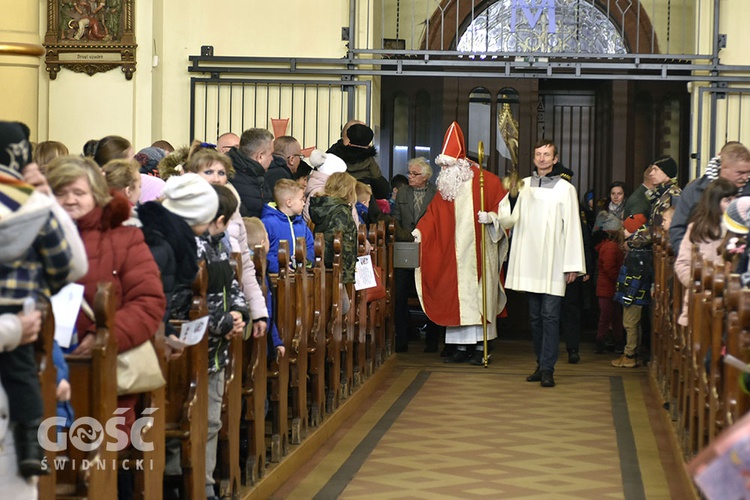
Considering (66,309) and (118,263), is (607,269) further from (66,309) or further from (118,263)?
(66,309)

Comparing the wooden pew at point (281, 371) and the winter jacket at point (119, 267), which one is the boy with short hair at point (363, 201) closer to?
the wooden pew at point (281, 371)

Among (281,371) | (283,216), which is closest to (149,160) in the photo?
(283,216)

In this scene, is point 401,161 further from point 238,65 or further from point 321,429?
point 321,429

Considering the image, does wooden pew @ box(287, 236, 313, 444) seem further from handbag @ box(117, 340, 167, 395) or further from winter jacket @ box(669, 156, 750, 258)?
handbag @ box(117, 340, 167, 395)

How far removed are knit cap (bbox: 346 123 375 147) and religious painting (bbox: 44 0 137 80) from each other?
2706mm

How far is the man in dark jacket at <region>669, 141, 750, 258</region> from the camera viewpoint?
6812mm

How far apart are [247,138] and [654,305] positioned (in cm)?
382

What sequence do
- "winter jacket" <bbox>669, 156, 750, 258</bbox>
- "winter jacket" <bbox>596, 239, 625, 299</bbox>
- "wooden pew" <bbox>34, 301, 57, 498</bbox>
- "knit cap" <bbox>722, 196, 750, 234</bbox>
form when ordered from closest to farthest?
"wooden pew" <bbox>34, 301, 57, 498</bbox>
"knit cap" <bbox>722, 196, 750, 234</bbox>
"winter jacket" <bbox>669, 156, 750, 258</bbox>
"winter jacket" <bbox>596, 239, 625, 299</bbox>

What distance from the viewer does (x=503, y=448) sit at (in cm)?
673

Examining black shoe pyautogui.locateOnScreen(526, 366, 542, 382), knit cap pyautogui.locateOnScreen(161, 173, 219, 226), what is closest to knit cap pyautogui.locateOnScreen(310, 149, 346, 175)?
black shoe pyautogui.locateOnScreen(526, 366, 542, 382)

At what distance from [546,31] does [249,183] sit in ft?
21.7

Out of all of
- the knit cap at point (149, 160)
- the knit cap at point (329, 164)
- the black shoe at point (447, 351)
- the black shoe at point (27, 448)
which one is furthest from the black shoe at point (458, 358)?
the black shoe at point (27, 448)

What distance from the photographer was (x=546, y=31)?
1281 centimetres

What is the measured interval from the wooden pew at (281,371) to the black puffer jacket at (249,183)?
90 centimetres
